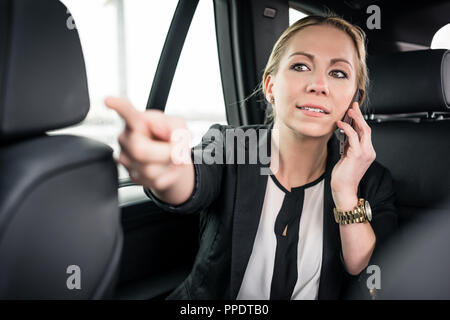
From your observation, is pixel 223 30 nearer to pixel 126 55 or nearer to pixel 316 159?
pixel 126 55

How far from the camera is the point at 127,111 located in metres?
0.47

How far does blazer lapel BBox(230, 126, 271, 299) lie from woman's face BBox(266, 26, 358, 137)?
0.18 meters

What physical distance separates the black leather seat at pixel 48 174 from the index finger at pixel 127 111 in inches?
7.5

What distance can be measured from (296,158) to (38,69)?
72 cm

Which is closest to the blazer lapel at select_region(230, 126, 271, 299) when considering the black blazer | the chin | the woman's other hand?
the black blazer

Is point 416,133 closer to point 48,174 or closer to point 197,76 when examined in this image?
point 197,76

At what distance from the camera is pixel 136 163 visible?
50 cm

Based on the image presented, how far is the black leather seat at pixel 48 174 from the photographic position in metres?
0.55

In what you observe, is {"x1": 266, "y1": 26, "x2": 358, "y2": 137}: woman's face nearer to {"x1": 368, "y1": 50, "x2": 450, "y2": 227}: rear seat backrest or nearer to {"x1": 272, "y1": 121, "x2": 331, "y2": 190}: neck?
{"x1": 272, "y1": 121, "x2": 331, "y2": 190}: neck

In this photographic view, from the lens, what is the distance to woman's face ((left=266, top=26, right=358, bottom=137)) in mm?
913

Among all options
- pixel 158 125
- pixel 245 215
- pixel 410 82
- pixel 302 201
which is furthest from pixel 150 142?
pixel 410 82

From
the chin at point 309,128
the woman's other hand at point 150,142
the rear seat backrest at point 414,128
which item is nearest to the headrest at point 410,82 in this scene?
the rear seat backrest at point 414,128

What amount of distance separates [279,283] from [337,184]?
1.03ft
